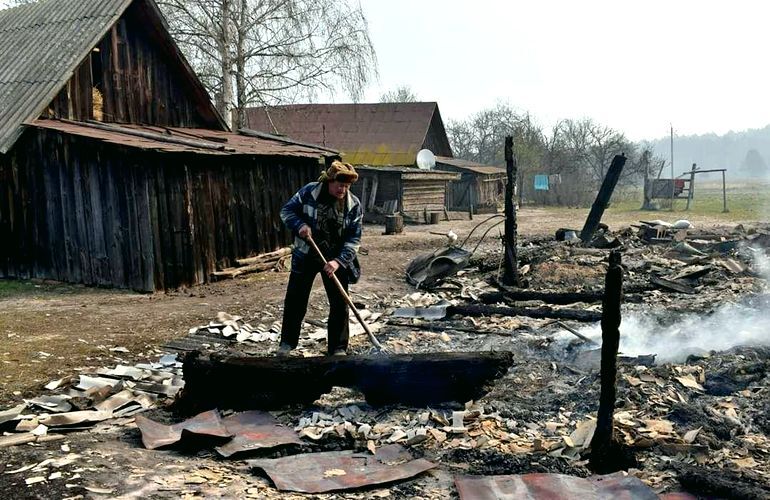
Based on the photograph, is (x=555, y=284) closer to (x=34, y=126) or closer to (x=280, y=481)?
(x=280, y=481)

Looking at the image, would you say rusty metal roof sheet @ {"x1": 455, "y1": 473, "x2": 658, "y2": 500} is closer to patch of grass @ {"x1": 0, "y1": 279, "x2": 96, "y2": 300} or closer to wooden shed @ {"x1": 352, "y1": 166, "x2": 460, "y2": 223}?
patch of grass @ {"x1": 0, "y1": 279, "x2": 96, "y2": 300}

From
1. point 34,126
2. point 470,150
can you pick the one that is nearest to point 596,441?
point 34,126

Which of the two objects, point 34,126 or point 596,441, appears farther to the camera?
point 34,126

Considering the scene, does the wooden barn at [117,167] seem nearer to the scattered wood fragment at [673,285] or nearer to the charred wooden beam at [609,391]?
the scattered wood fragment at [673,285]

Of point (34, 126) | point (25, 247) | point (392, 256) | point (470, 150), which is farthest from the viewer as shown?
point (470, 150)

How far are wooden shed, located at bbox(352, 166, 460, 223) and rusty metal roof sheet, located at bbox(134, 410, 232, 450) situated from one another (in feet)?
71.6

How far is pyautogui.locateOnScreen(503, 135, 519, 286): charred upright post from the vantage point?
1100 cm

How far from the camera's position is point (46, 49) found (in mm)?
13344

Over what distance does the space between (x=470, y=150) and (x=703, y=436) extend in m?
52.9

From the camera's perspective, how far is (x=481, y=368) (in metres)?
5.26

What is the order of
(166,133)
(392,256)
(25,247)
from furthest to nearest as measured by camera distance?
(392,256)
(166,133)
(25,247)

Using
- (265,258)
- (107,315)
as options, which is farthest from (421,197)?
(107,315)

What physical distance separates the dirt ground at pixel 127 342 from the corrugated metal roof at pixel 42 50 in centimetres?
324

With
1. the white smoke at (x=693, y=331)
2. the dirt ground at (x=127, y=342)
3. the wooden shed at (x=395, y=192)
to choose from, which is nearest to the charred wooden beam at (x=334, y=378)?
the dirt ground at (x=127, y=342)
